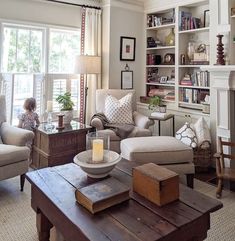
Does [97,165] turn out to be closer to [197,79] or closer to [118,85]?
[197,79]

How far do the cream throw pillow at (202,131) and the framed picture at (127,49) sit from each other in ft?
5.88

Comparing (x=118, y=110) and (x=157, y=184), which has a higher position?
(x=118, y=110)

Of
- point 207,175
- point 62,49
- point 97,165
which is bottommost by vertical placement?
point 207,175

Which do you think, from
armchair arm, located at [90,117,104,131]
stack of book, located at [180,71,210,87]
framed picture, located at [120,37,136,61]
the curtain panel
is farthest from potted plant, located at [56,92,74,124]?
stack of book, located at [180,71,210,87]

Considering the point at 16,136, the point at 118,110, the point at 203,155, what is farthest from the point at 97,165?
the point at 118,110

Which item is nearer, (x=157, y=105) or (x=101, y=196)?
(x=101, y=196)

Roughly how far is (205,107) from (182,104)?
0.52 m

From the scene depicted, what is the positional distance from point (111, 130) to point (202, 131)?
1224 millimetres

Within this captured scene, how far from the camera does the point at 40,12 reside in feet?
12.9

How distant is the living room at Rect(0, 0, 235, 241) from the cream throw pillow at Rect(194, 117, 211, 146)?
17 mm

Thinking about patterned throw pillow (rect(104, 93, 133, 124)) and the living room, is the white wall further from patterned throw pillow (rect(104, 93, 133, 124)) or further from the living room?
patterned throw pillow (rect(104, 93, 133, 124))

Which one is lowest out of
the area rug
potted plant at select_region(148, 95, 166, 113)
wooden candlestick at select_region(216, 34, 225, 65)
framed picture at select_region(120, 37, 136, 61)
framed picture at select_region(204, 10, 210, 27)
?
the area rug

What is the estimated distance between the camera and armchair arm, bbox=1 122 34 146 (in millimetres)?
2861

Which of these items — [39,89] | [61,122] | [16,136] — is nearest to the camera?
[16,136]
